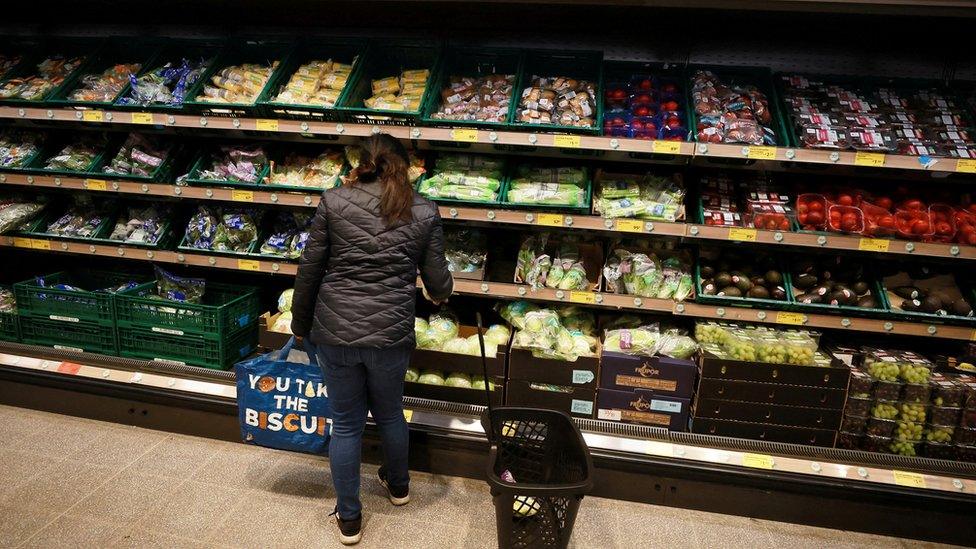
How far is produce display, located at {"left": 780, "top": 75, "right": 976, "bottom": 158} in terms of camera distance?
254 cm

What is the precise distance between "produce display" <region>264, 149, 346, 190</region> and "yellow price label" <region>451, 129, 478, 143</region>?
729 mm

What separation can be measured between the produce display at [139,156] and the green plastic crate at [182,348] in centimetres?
90

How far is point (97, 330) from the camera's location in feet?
11.0

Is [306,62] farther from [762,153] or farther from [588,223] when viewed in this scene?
[762,153]

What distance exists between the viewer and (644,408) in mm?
2781

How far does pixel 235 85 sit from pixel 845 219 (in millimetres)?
3135

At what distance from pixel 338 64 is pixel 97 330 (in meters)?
2.07

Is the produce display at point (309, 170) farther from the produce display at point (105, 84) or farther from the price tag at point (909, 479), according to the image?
the price tag at point (909, 479)

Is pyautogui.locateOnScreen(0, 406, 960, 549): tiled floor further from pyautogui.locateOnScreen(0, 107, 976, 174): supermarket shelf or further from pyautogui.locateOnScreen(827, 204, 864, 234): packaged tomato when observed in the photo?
pyautogui.locateOnScreen(0, 107, 976, 174): supermarket shelf

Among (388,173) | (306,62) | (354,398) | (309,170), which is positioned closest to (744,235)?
(388,173)

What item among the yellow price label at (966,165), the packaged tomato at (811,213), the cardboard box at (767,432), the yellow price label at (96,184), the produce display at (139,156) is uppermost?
the yellow price label at (966,165)

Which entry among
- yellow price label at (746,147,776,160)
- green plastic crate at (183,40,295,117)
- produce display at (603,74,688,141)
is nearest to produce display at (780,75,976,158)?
yellow price label at (746,147,776,160)

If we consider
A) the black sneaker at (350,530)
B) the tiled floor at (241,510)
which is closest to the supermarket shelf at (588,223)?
the tiled floor at (241,510)

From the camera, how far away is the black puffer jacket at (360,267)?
2.14 m
